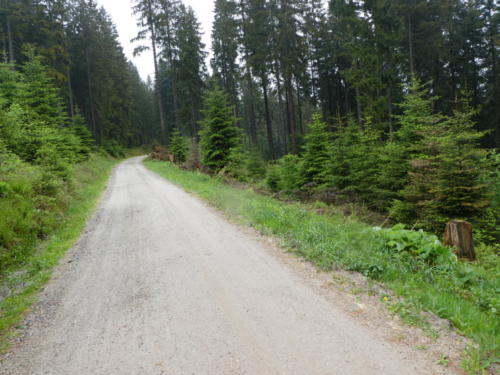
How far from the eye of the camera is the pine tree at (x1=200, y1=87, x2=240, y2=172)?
16.1 m

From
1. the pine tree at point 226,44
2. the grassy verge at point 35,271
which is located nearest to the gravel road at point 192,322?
the grassy verge at point 35,271

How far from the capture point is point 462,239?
5.43 meters

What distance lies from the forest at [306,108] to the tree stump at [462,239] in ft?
1.24

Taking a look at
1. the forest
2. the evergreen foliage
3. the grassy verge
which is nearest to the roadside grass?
the forest

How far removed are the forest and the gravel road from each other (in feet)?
4.63

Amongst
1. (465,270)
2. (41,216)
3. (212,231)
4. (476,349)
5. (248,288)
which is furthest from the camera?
(41,216)

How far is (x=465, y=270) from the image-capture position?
4449 mm

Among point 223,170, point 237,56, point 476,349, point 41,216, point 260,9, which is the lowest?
point 476,349

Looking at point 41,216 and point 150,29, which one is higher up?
point 150,29

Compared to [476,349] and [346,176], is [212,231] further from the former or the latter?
[346,176]

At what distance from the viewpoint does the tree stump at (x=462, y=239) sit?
5398 millimetres

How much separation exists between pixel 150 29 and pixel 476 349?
31494mm

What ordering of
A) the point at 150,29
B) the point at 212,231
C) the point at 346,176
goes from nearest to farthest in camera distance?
1. the point at 212,231
2. the point at 346,176
3. the point at 150,29

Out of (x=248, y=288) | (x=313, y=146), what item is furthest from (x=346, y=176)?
(x=248, y=288)
